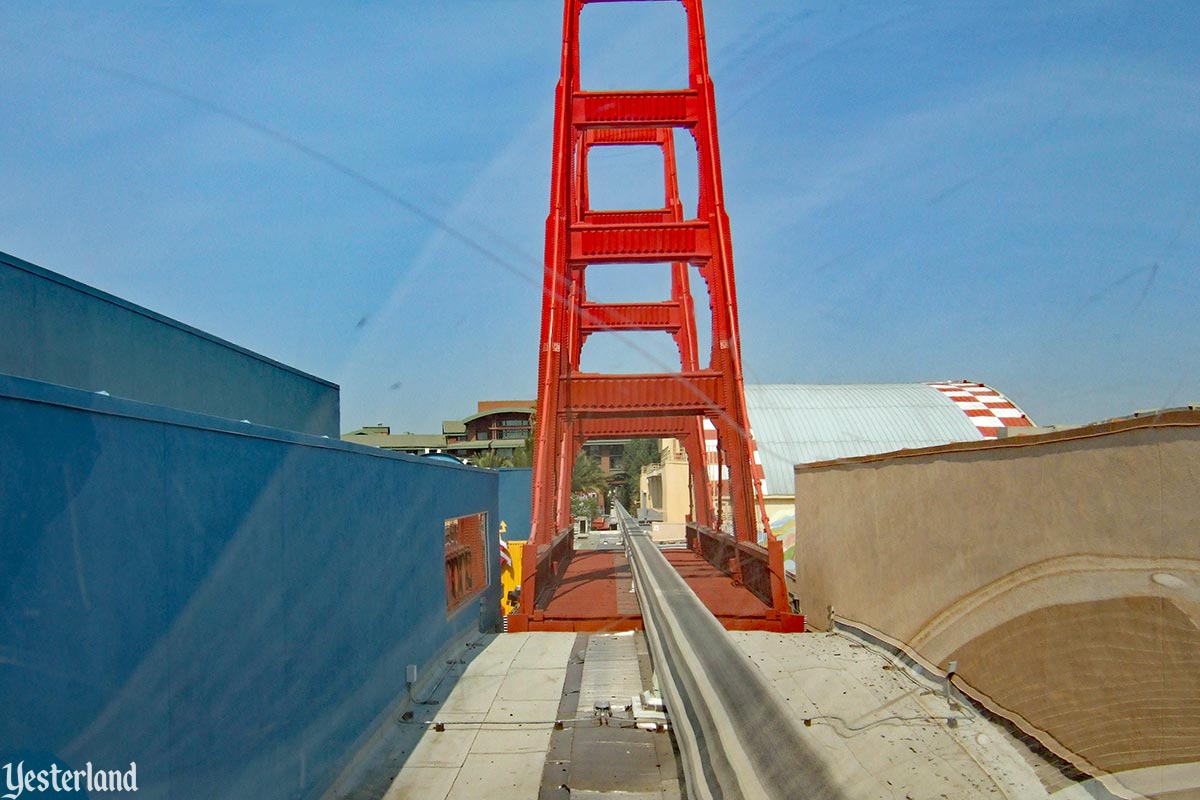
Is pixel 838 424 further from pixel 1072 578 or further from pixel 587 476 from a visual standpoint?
pixel 1072 578

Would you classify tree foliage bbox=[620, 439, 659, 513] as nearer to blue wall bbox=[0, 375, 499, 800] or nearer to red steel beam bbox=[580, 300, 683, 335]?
red steel beam bbox=[580, 300, 683, 335]

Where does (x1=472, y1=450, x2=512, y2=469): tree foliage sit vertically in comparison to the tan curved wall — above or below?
above

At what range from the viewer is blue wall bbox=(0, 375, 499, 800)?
10.2ft

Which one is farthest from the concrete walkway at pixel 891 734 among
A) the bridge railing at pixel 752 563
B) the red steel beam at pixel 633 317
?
the red steel beam at pixel 633 317

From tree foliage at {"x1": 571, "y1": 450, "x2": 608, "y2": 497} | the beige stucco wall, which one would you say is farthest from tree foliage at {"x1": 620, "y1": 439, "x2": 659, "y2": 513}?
the beige stucco wall

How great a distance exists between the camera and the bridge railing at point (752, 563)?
13.6 metres

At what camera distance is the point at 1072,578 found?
4863 mm

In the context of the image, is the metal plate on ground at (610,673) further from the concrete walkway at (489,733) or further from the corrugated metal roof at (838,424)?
the corrugated metal roof at (838,424)

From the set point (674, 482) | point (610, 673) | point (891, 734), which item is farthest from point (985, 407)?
point (891, 734)

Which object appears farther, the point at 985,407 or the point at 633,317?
the point at 985,407

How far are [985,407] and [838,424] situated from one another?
7.30 meters

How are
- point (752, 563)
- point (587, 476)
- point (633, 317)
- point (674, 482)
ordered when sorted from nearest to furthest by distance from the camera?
point (752, 563), point (633, 317), point (674, 482), point (587, 476)

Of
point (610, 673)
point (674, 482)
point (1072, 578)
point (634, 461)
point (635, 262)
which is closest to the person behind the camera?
point (1072, 578)

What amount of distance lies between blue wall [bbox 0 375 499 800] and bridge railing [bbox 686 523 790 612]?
7628 millimetres
